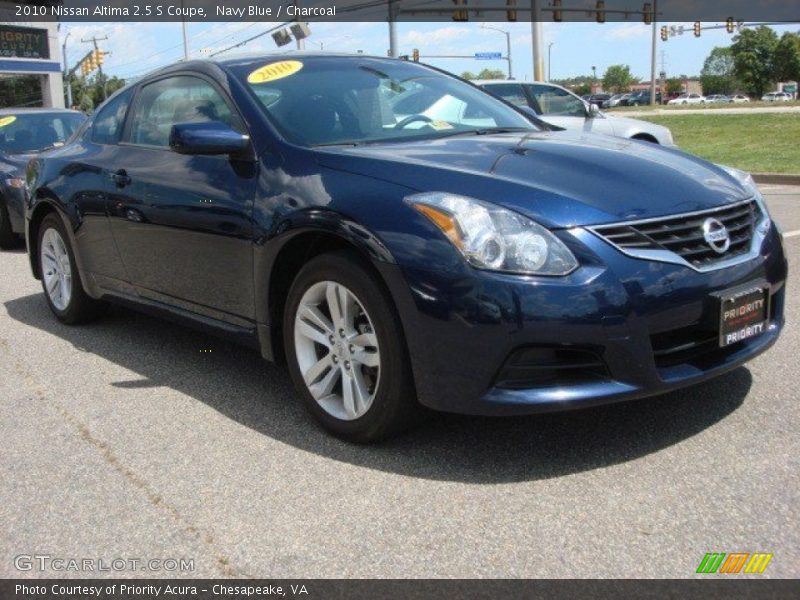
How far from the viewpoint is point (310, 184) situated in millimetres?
3527

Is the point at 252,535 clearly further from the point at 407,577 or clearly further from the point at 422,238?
the point at 422,238

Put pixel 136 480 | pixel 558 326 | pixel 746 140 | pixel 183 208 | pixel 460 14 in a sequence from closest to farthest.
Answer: pixel 558 326
pixel 136 480
pixel 183 208
pixel 746 140
pixel 460 14

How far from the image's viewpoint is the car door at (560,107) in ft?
40.8

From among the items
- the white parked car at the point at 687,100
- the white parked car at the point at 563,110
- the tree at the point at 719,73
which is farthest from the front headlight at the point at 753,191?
the tree at the point at 719,73

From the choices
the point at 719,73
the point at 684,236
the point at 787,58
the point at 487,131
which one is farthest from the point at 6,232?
the point at 719,73

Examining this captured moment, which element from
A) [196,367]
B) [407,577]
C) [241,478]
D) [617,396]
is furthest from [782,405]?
[196,367]

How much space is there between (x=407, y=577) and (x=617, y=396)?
99 centimetres

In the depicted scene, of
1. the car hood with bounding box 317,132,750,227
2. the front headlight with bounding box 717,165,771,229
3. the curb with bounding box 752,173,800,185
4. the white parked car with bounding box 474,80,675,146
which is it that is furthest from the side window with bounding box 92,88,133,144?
the curb with bounding box 752,173,800,185

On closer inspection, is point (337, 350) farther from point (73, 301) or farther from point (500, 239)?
point (73, 301)

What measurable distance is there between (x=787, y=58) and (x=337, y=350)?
11577 centimetres

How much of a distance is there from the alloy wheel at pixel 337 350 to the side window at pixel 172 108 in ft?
3.29

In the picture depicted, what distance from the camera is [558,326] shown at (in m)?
2.92
